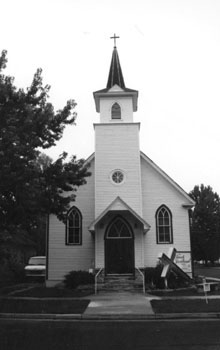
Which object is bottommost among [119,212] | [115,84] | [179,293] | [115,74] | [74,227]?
[179,293]

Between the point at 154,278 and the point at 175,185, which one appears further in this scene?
the point at 175,185

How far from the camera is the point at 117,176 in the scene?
23031 millimetres

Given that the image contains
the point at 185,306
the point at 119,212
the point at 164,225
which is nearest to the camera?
the point at 185,306

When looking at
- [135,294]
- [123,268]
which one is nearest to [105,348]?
[135,294]

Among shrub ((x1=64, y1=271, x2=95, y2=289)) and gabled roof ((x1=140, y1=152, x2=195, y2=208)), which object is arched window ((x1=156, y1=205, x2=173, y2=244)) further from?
shrub ((x1=64, y1=271, x2=95, y2=289))

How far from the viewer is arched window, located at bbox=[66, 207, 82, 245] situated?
23453 millimetres

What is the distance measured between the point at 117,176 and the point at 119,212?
2.41 m

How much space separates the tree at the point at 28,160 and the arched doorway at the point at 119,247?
540cm

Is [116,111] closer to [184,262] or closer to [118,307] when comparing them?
[184,262]

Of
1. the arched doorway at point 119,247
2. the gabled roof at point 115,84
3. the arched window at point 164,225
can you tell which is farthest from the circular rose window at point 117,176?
the gabled roof at point 115,84

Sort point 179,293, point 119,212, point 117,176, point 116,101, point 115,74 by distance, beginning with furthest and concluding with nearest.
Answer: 1. point 115,74
2. point 116,101
3. point 117,176
4. point 119,212
5. point 179,293

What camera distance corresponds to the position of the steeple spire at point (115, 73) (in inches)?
996

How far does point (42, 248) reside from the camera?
45219mm

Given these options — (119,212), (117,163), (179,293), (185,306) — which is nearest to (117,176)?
(117,163)
